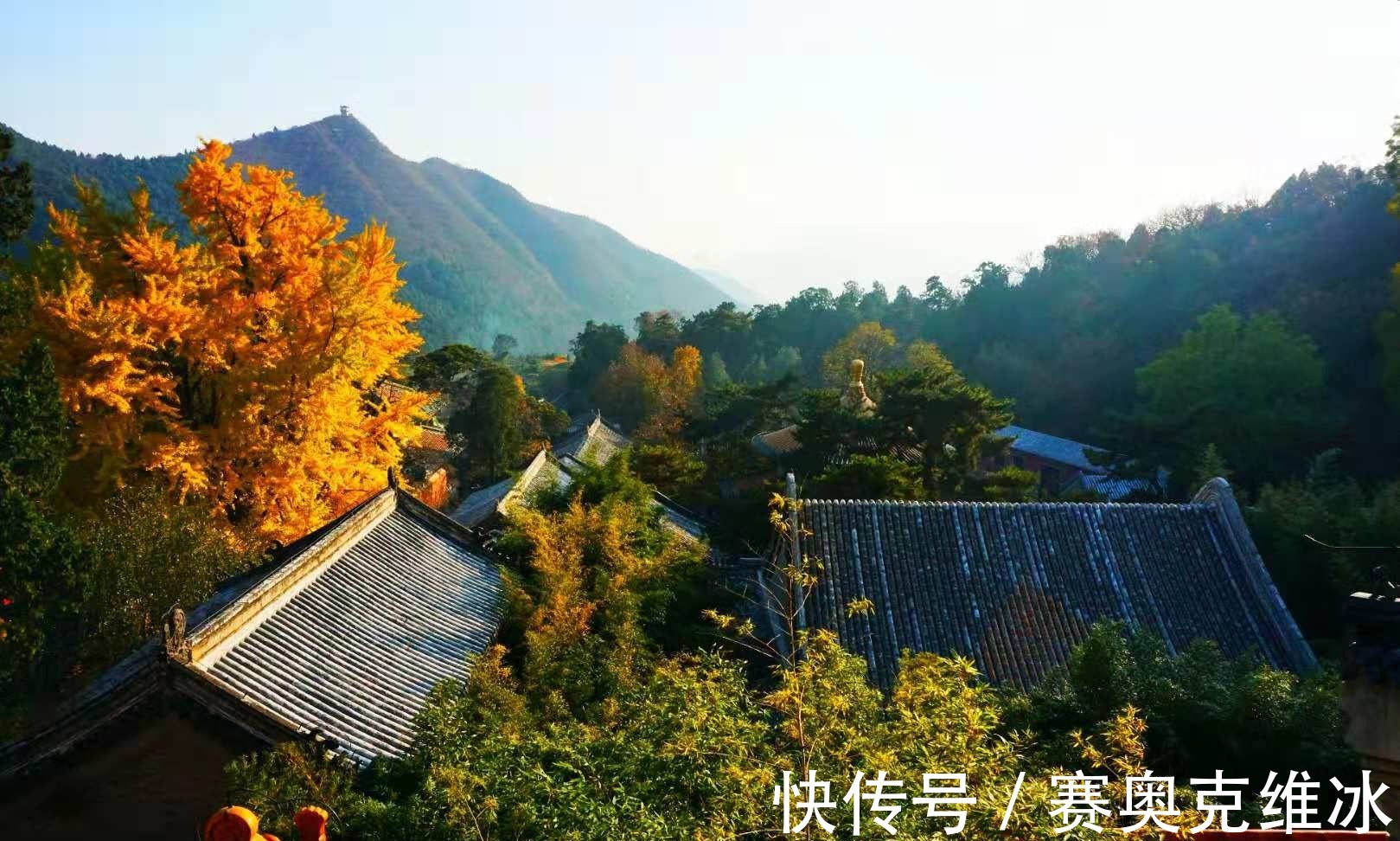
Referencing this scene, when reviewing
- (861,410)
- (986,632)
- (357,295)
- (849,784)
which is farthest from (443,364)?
(849,784)

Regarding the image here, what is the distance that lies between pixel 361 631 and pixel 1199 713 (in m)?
8.07

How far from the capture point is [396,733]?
29.7ft

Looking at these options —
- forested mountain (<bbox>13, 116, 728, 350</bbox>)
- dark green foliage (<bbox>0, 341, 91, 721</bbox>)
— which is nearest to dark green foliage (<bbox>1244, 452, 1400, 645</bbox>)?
dark green foliage (<bbox>0, 341, 91, 721</bbox>)

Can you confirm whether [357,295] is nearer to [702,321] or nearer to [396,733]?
[396,733]

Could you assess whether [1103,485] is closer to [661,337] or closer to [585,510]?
[585,510]

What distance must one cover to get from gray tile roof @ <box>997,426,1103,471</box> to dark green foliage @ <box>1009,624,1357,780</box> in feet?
94.7

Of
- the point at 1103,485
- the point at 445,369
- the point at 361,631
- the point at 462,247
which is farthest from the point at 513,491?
the point at 462,247

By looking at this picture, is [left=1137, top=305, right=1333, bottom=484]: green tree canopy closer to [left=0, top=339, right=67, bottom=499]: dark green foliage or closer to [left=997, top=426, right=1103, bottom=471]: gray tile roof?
[left=997, top=426, right=1103, bottom=471]: gray tile roof

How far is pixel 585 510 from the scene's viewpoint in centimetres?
1530

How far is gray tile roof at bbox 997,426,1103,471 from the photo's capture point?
37188 mm

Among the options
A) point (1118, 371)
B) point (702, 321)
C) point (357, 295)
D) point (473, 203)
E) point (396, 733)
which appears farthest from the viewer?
point (473, 203)

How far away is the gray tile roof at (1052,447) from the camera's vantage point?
37188mm

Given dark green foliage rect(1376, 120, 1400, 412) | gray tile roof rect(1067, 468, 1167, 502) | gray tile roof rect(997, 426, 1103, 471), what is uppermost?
dark green foliage rect(1376, 120, 1400, 412)

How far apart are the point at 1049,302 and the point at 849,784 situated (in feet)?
169
